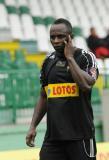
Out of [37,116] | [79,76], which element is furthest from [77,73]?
[37,116]

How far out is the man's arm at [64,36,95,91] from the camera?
12.3 ft

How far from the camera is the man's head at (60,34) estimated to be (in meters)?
3.86

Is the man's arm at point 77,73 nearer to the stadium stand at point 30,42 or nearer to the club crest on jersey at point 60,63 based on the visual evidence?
the club crest on jersey at point 60,63

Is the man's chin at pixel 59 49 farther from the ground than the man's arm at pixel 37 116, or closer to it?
farther from the ground

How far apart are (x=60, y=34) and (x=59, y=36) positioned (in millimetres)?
15

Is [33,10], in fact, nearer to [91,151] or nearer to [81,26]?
[81,26]

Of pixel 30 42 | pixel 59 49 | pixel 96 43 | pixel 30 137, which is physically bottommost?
pixel 96 43

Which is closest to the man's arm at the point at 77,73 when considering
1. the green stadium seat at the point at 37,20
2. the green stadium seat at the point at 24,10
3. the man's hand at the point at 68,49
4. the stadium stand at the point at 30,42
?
the man's hand at the point at 68,49

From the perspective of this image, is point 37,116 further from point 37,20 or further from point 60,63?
point 37,20

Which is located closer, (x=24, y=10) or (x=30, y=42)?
(x=30, y=42)

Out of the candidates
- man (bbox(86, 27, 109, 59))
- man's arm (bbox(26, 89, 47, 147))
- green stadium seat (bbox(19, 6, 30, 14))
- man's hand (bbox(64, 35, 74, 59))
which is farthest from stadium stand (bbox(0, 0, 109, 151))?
man's hand (bbox(64, 35, 74, 59))

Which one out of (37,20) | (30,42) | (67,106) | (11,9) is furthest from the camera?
(37,20)

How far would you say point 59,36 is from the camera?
388cm

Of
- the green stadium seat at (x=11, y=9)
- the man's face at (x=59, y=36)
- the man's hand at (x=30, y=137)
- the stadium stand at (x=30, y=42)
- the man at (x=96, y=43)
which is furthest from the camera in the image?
the green stadium seat at (x=11, y=9)
